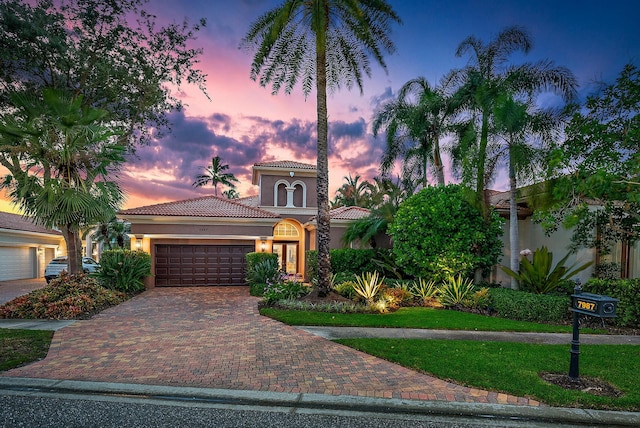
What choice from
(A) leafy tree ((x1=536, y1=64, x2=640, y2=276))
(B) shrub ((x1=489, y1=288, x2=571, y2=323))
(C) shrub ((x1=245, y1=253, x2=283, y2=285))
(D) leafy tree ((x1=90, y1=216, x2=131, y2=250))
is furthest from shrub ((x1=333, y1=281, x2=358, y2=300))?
(D) leafy tree ((x1=90, y1=216, x2=131, y2=250))

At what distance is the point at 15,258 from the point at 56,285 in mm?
15075

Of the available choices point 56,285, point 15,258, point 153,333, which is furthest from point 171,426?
point 15,258

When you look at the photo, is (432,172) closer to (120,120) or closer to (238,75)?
(238,75)

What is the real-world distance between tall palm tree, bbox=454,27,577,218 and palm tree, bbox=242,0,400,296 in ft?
11.1

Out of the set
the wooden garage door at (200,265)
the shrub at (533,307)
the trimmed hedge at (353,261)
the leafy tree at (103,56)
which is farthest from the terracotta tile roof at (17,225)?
the shrub at (533,307)

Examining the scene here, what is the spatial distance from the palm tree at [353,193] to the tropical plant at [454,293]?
98.8 feet

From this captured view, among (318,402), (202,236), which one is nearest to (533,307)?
(318,402)

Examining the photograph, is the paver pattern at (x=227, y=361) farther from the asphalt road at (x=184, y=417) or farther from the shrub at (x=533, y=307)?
the shrub at (x=533, y=307)

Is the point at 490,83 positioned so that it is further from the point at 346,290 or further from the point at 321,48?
the point at 346,290

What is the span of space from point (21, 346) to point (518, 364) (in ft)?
30.7

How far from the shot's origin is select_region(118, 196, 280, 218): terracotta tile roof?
16203 millimetres

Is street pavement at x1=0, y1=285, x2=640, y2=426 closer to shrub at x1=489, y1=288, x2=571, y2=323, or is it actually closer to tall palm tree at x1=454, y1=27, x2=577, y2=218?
shrub at x1=489, y1=288, x2=571, y2=323

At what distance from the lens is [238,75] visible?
13.1m

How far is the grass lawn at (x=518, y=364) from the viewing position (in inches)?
175
